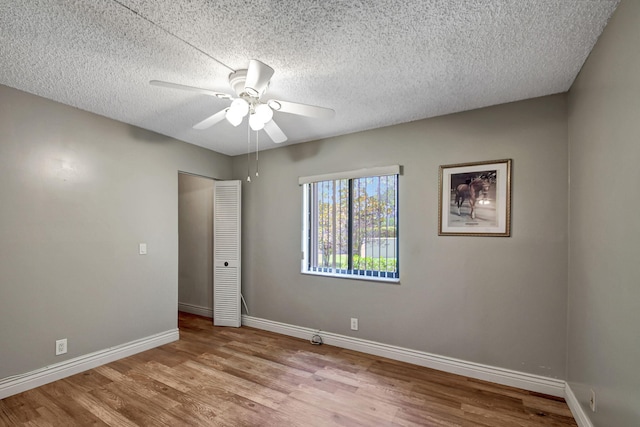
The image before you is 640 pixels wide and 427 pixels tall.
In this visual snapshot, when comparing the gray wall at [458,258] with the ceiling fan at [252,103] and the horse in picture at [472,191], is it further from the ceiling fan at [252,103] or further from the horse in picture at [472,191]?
the ceiling fan at [252,103]

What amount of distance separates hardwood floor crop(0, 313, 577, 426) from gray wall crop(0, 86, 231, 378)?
38 cm

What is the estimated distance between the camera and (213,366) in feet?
9.18

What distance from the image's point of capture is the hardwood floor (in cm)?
202

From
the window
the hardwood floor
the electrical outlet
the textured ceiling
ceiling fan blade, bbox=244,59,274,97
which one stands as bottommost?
the hardwood floor

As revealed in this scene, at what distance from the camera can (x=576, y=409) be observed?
2.02m

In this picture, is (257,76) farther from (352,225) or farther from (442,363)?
(442,363)

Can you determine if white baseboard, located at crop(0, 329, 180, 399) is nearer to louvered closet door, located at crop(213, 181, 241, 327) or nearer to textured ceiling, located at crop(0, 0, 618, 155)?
louvered closet door, located at crop(213, 181, 241, 327)

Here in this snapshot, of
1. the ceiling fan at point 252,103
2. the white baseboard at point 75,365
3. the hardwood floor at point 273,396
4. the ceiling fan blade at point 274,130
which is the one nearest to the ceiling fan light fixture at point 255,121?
the ceiling fan at point 252,103

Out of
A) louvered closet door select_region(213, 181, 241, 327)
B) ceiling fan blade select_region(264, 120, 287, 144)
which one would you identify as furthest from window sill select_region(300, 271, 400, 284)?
ceiling fan blade select_region(264, 120, 287, 144)

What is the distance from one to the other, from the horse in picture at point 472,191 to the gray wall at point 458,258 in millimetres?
198

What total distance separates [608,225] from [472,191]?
1.11m

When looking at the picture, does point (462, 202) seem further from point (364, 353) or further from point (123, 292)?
point (123, 292)

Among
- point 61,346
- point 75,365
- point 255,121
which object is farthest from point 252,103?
point 75,365

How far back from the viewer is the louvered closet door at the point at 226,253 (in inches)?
157
